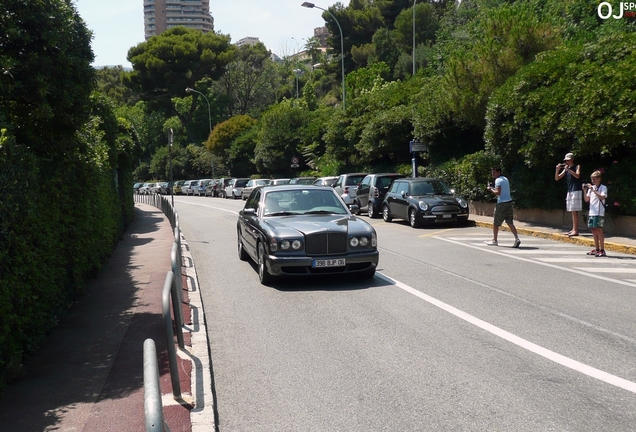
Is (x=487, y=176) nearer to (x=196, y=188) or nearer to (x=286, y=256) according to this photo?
Answer: (x=286, y=256)

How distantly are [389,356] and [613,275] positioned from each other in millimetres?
6317

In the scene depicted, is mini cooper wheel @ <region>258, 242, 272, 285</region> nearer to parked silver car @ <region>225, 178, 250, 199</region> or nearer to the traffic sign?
the traffic sign

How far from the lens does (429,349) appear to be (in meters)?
6.43

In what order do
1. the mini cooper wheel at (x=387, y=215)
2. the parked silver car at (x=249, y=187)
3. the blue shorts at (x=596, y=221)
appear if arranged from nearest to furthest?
the blue shorts at (x=596, y=221) → the mini cooper wheel at (x=387, y=215) → the parked silver car at (x=249, y=187)

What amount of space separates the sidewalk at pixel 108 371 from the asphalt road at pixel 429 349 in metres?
0.25

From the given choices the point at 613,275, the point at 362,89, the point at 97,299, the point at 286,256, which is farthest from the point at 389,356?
the point at 362,89

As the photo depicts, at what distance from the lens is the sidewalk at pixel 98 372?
15.4 feet

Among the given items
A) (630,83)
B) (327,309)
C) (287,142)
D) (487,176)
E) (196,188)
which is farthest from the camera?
(196,188)

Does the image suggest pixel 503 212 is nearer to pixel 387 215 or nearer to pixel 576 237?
pixel 576 237

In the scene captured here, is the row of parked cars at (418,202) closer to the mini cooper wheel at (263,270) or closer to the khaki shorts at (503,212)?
the khaki shorts at (503,212)

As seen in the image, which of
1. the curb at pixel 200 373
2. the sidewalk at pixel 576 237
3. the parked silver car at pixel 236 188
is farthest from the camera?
the parked silver car at pixel 236 188

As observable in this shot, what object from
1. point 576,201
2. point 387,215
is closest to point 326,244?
point 576,201

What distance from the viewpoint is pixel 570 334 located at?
6875mm

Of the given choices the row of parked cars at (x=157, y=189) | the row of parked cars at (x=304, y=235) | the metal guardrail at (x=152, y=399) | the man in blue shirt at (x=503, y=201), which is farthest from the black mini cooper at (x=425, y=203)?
the row of parked cars at (x=157, y=189)
